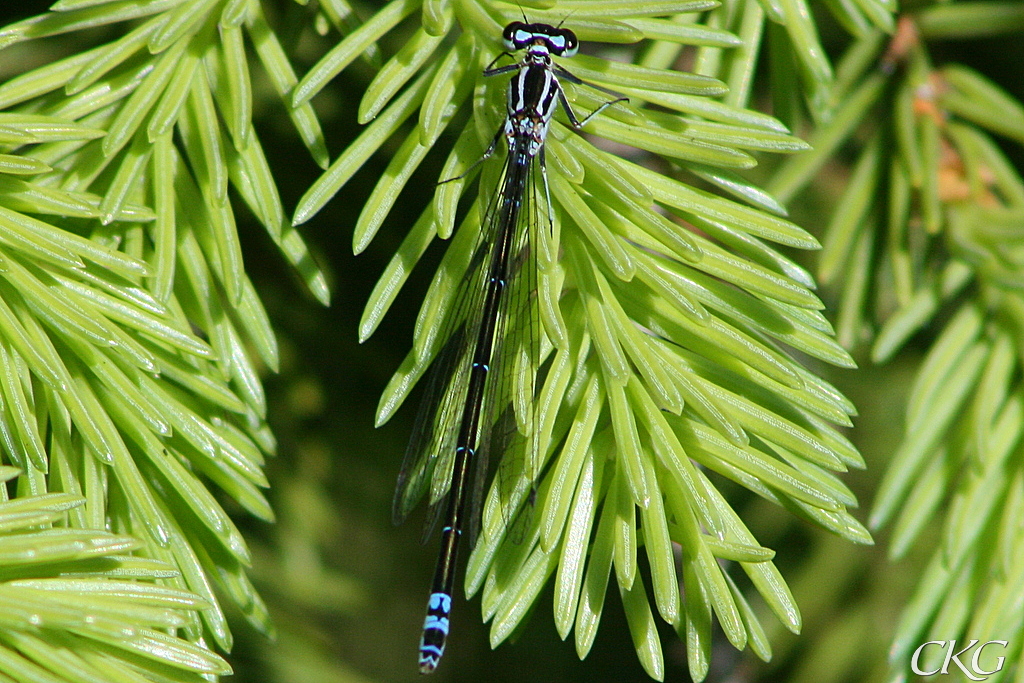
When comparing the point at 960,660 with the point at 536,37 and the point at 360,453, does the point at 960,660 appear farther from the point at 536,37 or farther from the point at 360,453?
the point at 360,453

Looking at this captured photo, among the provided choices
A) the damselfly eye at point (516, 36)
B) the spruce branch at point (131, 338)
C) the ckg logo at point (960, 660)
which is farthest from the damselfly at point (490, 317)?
the ckg logo at point (960, 660)

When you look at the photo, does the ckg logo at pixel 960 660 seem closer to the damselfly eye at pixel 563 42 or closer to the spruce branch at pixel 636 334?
the spruce branch at pixel 636 334

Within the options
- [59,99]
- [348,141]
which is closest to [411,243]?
[59,99]

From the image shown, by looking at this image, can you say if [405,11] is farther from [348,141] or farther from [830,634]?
[830,634]

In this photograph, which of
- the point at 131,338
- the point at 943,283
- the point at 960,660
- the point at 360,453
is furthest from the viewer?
the point at 360,453

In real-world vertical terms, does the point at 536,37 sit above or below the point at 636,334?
above

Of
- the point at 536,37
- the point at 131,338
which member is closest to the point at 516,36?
the point at 536,37

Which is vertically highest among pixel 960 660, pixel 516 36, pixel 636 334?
pixel 516 36

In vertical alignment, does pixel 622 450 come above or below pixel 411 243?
below
